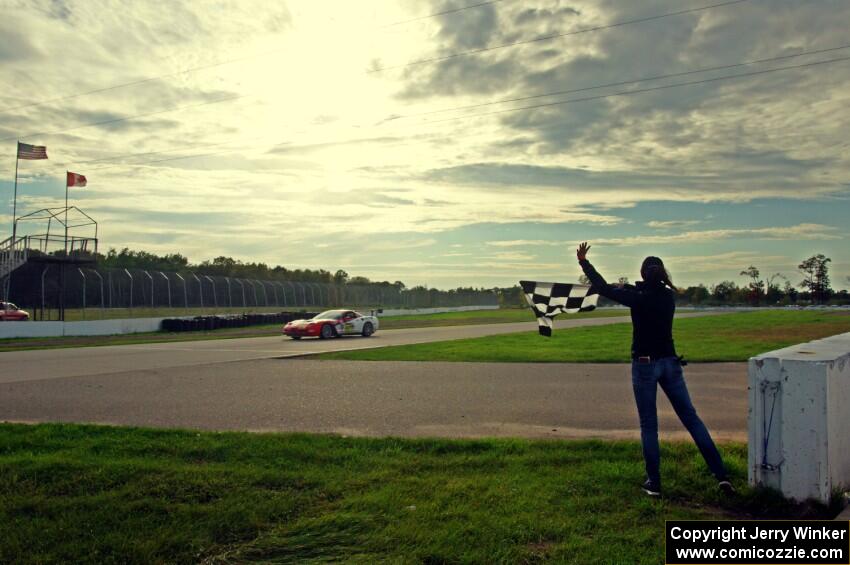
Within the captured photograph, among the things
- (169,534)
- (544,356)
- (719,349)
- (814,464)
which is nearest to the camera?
(169,534)

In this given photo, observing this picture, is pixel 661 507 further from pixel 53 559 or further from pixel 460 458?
pixel 53 559

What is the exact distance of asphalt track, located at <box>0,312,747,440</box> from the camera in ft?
27.3

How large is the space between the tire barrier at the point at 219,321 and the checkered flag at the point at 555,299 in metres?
30.7

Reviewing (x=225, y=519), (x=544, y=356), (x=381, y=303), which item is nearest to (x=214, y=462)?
(x=225, y=519)

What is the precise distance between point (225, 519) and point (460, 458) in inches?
93.8

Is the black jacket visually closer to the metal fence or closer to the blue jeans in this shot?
the blue jeans

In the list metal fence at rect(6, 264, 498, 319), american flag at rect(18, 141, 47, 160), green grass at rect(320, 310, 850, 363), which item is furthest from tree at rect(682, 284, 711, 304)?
american flag at rect(18, 141, 47, 160)

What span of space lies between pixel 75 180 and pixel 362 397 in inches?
1223

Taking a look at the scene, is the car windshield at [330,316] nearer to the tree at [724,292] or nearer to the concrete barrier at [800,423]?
the concrete barrier at [800,423]

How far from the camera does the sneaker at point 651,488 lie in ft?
17.0

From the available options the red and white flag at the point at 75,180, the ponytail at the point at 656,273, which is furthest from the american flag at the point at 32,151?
the ponytail at the point at 656,273

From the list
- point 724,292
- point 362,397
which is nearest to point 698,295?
point 724,292

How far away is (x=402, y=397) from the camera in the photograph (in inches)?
420

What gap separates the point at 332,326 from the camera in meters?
28.3
